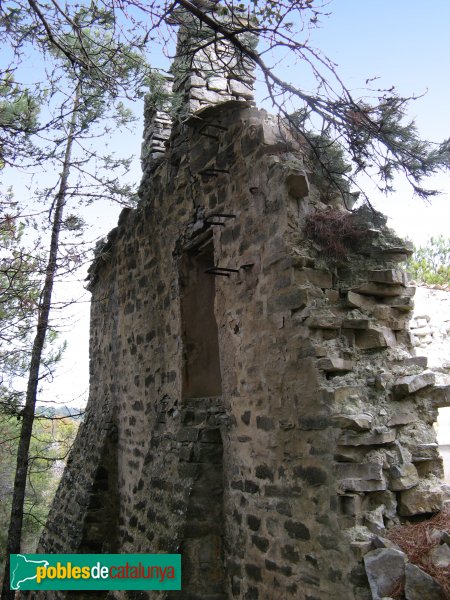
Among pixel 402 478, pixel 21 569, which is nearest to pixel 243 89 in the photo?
pixel 402 478

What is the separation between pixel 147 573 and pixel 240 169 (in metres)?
3.25

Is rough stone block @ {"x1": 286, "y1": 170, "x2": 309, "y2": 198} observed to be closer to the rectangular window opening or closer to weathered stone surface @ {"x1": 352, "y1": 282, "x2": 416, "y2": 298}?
weathered stone surface @ {"x1": 352, "y1": 282, "x2": 416, "y2": 298}

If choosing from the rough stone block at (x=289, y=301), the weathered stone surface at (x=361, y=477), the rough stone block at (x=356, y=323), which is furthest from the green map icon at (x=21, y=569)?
the rough stone block at (x=356, y=323)

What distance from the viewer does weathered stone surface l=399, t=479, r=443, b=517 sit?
A: 310 centimetres

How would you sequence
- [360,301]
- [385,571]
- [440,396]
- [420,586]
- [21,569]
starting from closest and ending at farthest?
1. [420,586]
2. [385,571]
3. [440,396]
4. [360,301]
5. [21,569]

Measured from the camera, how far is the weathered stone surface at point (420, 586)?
256cm

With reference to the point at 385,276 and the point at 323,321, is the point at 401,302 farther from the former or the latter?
the point at 323,321

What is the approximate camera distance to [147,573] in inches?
164

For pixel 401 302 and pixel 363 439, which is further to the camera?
pixel 401 302

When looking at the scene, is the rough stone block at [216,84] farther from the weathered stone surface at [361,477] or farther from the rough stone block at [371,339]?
the weathered stone surface at [361,477]

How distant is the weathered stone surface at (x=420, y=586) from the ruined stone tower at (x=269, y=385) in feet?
0.86

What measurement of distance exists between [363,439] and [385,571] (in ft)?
2.22

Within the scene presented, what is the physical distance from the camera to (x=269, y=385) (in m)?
3.74

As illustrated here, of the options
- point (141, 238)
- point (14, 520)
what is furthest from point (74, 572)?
point (141, 238)
